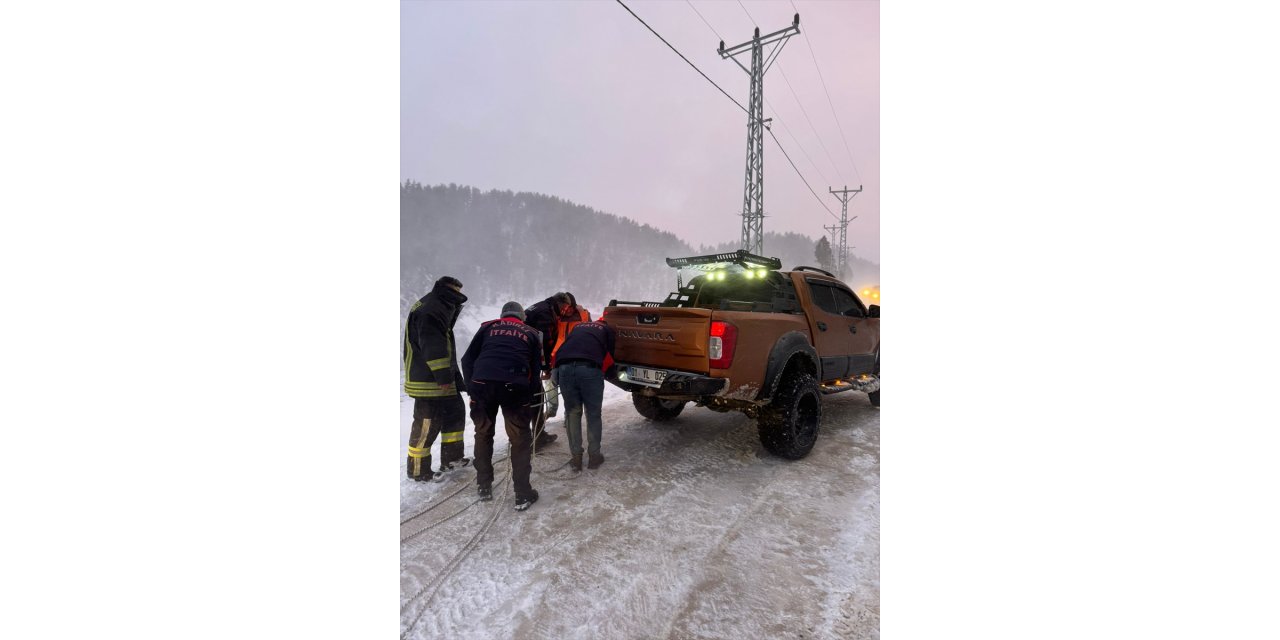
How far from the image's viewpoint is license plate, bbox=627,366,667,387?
3.49m

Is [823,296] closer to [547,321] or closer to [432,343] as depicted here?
[547,321]

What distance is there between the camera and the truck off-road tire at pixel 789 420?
371cm

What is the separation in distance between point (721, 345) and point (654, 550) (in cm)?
150

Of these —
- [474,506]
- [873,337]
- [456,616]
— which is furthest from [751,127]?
[456,616]

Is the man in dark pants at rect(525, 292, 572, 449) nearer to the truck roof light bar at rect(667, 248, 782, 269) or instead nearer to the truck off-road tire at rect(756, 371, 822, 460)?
the truck roof light bar at rect(667, 248, 782, 269)

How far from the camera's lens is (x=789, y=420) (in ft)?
12.2

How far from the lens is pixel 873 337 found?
17.8 ft

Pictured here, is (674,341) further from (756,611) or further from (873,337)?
(873,337)

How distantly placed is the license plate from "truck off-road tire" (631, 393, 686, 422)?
131 cm

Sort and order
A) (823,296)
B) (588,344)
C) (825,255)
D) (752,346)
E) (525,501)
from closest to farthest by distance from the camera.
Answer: (525,501)
(752,346)
(588,344)
(823,296)
(825,255)

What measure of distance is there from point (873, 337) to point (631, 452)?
3540mm

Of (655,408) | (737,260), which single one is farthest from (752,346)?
(655,408)

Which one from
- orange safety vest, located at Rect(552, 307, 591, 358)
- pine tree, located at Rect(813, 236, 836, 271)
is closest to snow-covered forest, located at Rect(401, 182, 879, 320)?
pine tree, located at Rect(813, 236, 836, 271)

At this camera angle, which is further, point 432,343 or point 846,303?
point 846,303
